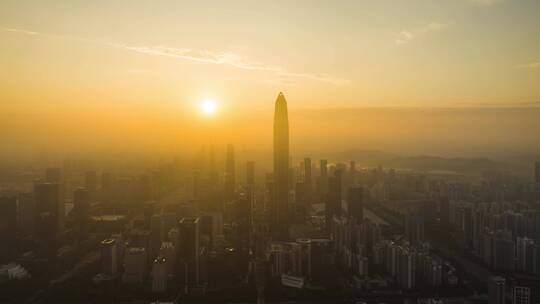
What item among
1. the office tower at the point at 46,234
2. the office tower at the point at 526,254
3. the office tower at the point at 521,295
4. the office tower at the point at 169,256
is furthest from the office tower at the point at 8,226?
the office tower at the point at 526,254

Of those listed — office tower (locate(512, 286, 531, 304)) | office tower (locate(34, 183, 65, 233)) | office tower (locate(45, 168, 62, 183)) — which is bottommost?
office tower (locate(512, 286, 531, 304))

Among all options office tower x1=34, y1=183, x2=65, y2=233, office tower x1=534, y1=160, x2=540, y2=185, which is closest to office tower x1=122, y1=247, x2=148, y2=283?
office tower x1=34, y1=183, x2=65, y2=233

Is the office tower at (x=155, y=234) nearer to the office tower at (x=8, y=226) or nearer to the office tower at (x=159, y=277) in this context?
the office tower at (x=159, y=277)

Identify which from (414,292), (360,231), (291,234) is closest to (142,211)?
(291,234)

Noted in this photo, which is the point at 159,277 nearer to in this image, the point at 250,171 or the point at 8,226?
the point at 8,226

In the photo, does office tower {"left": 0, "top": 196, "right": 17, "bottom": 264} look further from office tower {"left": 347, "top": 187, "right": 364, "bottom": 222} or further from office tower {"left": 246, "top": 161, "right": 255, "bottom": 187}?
office tower {"left": 347, "top": 187, "right": 364, "bottom": 222}

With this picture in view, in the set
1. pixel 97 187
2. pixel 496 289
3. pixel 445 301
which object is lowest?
pixel 445 301

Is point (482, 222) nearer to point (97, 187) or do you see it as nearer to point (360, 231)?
point (360, 231)
